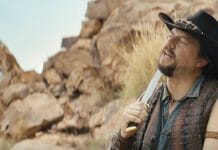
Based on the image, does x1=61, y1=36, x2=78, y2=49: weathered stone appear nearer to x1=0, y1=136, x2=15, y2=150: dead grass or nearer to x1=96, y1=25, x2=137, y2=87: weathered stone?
x1=96, y1=25, x2=137, y2=87: weathered stone

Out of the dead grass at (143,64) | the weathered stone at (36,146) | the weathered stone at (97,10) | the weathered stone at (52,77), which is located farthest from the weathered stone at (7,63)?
the dead grass at (143,64)

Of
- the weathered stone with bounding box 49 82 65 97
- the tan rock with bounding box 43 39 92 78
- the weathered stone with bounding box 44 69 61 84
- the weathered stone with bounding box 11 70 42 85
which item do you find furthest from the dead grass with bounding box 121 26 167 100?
the weathered stone with bounding box 11 70 42 85

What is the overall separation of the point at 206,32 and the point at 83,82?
9.22m

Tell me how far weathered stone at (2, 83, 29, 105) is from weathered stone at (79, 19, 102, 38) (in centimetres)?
174

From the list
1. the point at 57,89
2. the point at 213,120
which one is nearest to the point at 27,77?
the point at 57,89

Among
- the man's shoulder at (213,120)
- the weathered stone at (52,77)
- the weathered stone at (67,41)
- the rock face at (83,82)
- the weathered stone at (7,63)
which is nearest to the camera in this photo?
the man's shoulder at (213,120)

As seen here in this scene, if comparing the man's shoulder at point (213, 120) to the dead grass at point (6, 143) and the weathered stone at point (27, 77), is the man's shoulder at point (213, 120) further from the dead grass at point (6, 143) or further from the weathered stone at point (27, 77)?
the weathered stone at point (27, 77)

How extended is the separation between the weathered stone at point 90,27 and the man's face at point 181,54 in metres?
10.3

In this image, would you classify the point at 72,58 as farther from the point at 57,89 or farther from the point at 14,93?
the point at 14,93

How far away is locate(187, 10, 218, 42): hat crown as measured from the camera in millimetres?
4109

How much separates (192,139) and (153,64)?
5.44 meters

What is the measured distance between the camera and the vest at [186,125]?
153 inches

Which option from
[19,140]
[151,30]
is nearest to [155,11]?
[151,30]

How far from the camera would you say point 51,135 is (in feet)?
40.4
